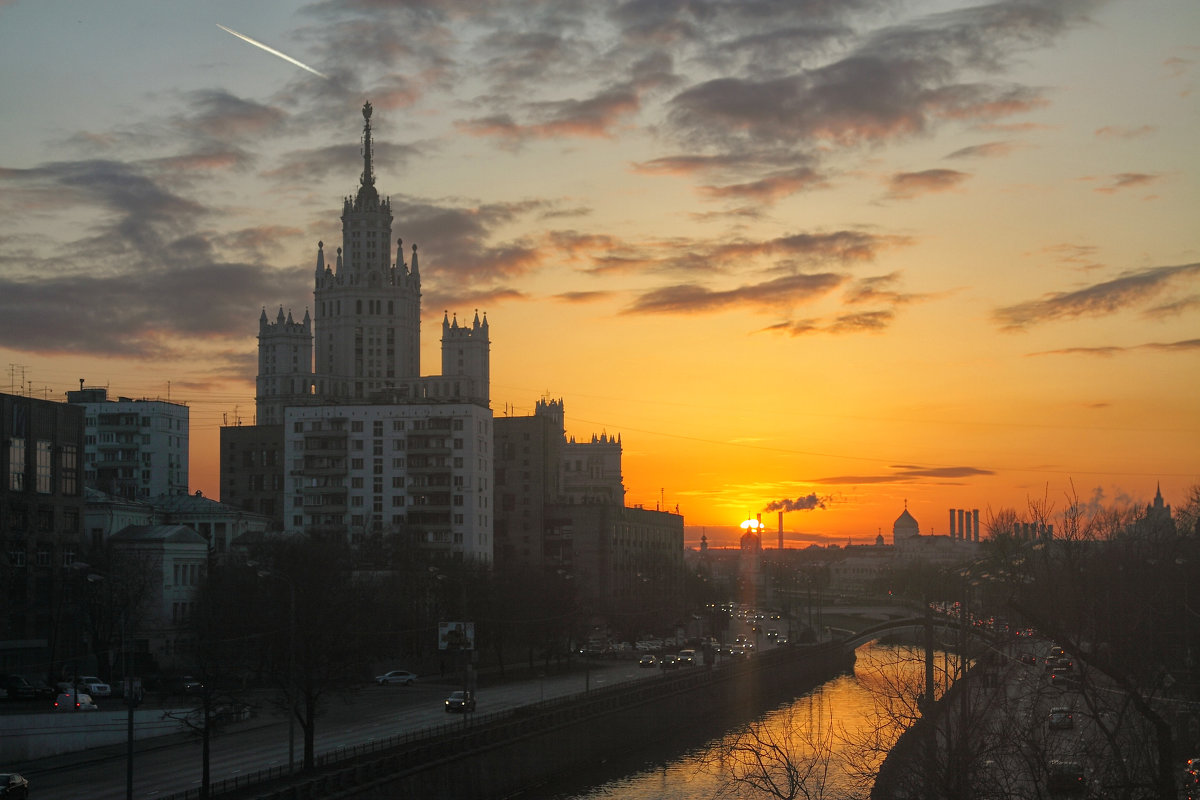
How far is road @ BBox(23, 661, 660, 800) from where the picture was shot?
5309cm

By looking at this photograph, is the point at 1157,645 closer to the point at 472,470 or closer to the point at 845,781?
the point at 845,781

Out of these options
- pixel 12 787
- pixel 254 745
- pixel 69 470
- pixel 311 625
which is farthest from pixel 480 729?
pixel 69 470

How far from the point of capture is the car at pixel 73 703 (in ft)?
217

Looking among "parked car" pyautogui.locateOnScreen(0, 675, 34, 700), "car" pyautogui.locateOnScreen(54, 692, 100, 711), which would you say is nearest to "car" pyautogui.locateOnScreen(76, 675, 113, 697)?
"parked car" pyautogui.locateOnScreen(0, 675, 34, 700)

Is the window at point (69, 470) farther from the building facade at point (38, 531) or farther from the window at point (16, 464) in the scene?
the window at point (16, 464)

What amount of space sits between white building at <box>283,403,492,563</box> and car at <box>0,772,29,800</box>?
8601 centimetres

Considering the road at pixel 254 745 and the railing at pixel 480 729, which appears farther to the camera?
the road at pixel 254 745

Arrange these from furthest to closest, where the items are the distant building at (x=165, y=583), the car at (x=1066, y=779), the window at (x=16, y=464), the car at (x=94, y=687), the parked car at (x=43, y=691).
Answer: the distant building at (x=165, y=583) → the window at (x=16, y=464) → the car at (x=94, y=687) → the parked car at (x=43, y=691) → the car at (x=1066, y=779)

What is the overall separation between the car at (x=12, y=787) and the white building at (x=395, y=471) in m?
86.0

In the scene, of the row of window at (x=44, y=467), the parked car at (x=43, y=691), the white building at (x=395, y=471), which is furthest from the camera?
the white building at (x=395, y=471)

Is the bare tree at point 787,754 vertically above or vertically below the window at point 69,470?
below

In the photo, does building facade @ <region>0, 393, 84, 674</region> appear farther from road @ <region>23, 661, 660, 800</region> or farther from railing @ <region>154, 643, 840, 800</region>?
railing @ <region>154, 643, 840, 800</region>

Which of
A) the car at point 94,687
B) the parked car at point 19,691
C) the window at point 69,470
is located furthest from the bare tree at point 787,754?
the window at point 69,470

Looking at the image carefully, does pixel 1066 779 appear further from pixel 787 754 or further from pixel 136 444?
pixel 136 444
